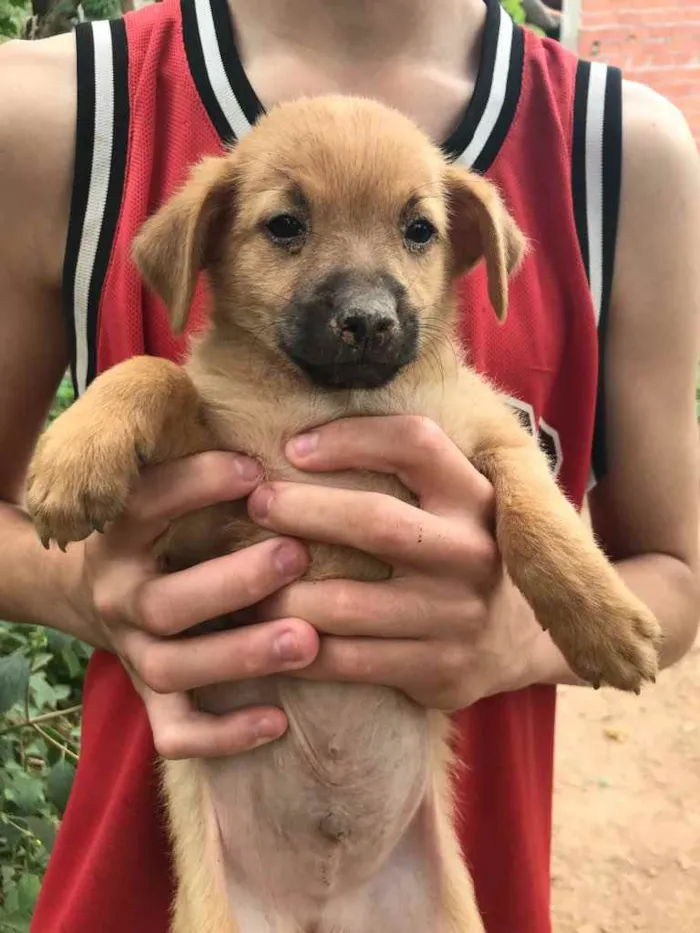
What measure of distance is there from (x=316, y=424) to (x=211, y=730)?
48 centimetres

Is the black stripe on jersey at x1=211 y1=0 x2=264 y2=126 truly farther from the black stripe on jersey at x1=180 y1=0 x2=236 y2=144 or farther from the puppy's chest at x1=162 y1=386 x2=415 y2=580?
the puppy's chest at x1=162 y1=386 x2=415 y2=580

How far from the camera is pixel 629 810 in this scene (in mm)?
3637

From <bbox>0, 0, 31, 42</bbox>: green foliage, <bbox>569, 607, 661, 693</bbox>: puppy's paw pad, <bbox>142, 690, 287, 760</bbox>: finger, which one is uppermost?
<bbox>0, 0, 31, 42</bbox>: green foliage

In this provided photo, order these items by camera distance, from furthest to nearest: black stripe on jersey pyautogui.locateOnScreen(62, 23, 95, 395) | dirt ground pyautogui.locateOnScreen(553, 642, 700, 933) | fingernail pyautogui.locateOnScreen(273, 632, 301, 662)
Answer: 1. dirt ground pyautogui.locateOnScreen(553, 642, 700, 933)
2. black stripe on jersey pyautogui.locateOnScreen(62, 23, 95, 395)
3. fingernail pyautogui.locateOnScreen(273, 632, 301, 662)

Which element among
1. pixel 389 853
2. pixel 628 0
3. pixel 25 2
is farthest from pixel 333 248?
pixel 628 0

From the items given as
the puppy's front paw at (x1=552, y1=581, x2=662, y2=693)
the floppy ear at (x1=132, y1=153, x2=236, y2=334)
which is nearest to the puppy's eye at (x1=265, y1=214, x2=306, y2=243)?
the floppy ear at (x1=132, y1=153, x2=236, y2=334)

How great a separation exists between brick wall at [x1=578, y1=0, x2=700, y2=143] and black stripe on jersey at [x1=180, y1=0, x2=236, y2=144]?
653cm

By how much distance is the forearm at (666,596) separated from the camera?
1639 mm

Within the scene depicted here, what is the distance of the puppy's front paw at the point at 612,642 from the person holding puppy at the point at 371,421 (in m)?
0.13

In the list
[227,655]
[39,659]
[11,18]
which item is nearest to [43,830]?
[39,659]

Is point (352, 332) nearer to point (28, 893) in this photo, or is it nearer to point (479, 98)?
point (479, 98)

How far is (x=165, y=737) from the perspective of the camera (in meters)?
1.29

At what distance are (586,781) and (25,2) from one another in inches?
139

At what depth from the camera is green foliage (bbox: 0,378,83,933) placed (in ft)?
6.06
